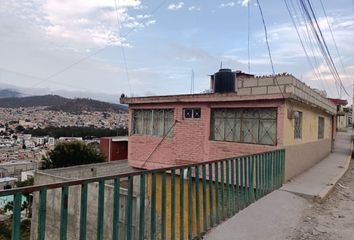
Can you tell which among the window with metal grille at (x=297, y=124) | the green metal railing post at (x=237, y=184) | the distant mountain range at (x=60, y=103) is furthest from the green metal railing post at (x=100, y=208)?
the distant mountain range at (x=60, y=103)

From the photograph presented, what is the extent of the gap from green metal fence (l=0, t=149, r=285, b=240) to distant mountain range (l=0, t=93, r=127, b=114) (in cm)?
2712

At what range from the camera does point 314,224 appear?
17.1 ft

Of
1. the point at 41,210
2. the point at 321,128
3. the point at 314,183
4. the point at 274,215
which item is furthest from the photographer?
the point at 321,128

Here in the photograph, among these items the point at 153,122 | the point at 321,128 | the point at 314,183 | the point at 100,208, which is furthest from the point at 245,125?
the point at 100,208

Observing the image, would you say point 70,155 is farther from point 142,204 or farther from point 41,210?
point 41,210

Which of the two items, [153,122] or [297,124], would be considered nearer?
[297,124]

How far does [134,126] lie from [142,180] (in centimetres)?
1178

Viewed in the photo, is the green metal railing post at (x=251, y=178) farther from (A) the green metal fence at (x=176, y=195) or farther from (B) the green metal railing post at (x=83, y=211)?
(B) the green metal railing post at (x=83, y=211)

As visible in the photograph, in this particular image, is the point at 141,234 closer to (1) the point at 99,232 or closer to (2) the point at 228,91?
(1) the point at 99,232

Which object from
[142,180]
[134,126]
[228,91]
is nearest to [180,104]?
[228,91]

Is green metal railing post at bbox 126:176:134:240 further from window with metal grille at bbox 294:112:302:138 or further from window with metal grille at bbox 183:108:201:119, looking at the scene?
window with metal grille at bbox 183:108:201:119

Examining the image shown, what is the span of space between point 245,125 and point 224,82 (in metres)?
2.15

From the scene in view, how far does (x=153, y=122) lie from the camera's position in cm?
1418

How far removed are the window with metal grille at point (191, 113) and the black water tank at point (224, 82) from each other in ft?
3.51
